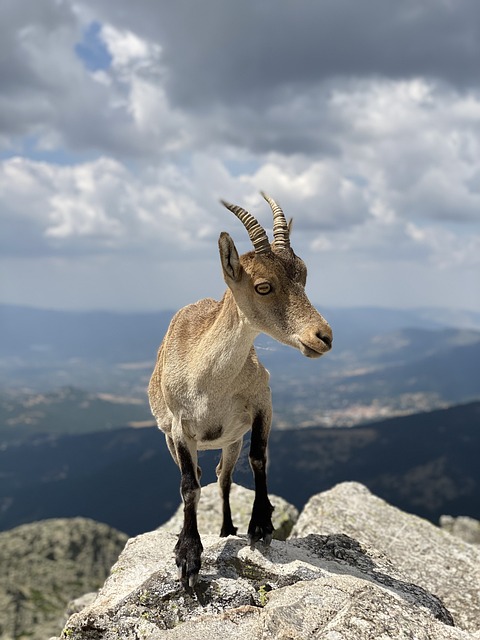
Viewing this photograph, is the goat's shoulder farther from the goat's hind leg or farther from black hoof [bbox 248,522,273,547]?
black hoof [bbox 248,522,273,547]

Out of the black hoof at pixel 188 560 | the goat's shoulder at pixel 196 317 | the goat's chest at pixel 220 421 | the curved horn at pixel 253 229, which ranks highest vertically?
the curved horn at pixel 253 229

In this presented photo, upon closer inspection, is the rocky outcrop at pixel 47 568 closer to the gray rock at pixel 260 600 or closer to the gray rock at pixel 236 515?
the gray rock at pixel 236 515

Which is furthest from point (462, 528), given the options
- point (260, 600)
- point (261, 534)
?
point (260, 600)

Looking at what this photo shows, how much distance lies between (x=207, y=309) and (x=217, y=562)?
5.14 meters

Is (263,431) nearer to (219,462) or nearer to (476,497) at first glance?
(219,462)

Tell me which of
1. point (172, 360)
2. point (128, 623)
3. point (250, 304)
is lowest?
point (128, 623)

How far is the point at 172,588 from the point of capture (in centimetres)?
959

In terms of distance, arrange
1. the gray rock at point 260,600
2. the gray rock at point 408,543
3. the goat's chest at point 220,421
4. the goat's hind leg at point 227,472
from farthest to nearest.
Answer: the gray rock at point 408,543 < the goat's hind leg at point 227,472 < the goat's chest at point 220,421 < the gray rock at point 260,600

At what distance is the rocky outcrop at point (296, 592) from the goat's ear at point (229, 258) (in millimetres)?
5276

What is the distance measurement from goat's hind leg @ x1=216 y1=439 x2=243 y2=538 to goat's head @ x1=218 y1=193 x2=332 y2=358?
457 cm

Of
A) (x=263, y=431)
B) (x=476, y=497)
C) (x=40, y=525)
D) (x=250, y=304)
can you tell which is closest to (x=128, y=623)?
(x=263, y=431)

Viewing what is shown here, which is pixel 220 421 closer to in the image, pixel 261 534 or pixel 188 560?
pixel 188 560

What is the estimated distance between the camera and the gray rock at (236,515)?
61.3ft

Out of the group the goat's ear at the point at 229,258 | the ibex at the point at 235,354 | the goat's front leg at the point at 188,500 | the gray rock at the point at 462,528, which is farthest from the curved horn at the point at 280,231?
the gray rock at the point at 462,528
